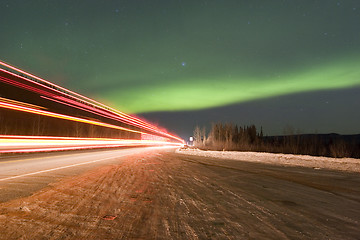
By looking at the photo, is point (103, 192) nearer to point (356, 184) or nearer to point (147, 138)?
point (356, 184)

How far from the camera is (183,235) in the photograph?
2990mm

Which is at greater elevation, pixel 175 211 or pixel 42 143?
pixel 42 143

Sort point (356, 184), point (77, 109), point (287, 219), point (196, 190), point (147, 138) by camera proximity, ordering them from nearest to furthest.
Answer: point (287, 219)
point (196, 190)
point (356, 184)
point (77, 109)
point (147, 138)

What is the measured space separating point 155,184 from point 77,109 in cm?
2416

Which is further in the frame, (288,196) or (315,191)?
(315,191)

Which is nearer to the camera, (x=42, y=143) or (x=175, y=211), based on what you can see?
(x=175, y=211)

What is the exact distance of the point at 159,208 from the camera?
13.9 feet

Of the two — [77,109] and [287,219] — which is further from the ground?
[77,109]

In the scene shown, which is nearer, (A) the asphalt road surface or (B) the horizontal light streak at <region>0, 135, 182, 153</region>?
(A) the asphalt road surface

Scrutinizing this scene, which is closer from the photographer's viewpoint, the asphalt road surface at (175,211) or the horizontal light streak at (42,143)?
the asphalt road surface at (175,211)

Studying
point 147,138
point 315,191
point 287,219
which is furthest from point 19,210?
point 147,138

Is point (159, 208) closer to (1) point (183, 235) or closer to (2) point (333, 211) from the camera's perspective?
(1) point (183, 235)

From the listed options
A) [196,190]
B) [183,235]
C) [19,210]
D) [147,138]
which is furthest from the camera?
[147,138]

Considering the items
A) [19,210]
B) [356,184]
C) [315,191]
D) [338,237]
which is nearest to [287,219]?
[338,237]
